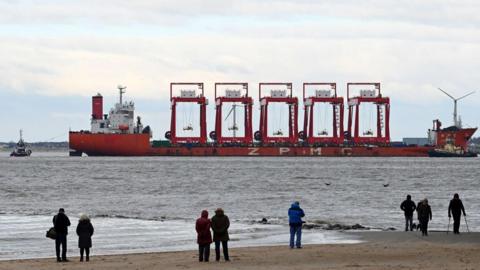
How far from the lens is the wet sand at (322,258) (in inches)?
933

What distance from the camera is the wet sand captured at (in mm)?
23703

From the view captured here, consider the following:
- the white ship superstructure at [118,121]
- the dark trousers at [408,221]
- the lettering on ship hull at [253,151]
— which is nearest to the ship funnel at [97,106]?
the white ship superstructure at [118,121]

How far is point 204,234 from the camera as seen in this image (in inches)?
964

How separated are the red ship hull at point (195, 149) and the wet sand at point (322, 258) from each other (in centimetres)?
14338

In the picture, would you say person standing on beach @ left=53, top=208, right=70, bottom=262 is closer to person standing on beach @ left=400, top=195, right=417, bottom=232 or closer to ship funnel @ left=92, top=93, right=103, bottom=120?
person standing on beach @ left=400, top=195, right=417, bottom=232

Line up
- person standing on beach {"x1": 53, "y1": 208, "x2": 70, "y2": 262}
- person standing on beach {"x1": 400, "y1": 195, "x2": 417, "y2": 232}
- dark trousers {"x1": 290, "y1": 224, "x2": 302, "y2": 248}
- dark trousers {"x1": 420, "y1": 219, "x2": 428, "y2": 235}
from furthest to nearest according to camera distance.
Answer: person standing on beach {"x1": 400, "y1": 195, "x2": 417, "y2": 232}
dark trousers {"x1": 420, "y1": 219, "x2": 428, "y2": 235}
dark trousers {"x1": 290, "y1": 224, "x2": 302, "y2": 248}
person standing on beach {"x1": 53, "y1": 208, "x2": 70, "y2": 262}

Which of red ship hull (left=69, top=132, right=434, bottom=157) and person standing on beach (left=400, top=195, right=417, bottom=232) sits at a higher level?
red ship hull (left=69, top=132, right=434, bottom=157)

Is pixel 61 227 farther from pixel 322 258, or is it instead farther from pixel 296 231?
pixel 322 258

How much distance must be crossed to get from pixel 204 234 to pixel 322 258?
2862 millimetres

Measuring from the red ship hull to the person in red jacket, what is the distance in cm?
14625

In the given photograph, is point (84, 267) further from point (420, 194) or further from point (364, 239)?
point (420, 194)

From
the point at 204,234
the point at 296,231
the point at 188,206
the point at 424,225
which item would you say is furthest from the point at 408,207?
the point at 188,206

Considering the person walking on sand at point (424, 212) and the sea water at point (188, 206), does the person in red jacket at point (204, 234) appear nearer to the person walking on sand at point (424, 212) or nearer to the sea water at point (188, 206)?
the sea water at point (188, 206)

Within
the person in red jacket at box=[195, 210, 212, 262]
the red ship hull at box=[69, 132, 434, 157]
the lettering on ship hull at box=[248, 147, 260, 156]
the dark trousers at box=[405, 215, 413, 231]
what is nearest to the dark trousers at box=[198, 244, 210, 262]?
the person in red jacket at box=[195, 210, 212, 262]
